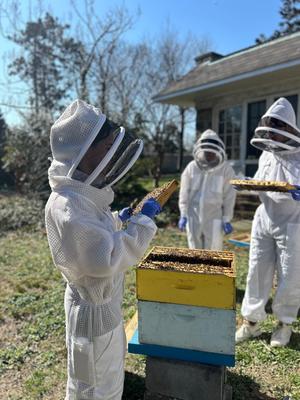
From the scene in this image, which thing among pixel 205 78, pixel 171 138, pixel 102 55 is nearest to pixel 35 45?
pixel 102 55

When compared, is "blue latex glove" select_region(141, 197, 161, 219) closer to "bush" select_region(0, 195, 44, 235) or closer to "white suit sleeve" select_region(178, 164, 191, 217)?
"white suit sleeve" select_region(178, 164, 191, 217)

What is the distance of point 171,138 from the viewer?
24.9m

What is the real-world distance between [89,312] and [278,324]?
2229 mm

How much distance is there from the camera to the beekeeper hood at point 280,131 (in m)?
3.12

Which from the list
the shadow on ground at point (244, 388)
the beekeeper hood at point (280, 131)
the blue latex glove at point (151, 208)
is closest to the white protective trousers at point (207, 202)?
the beekeeper hood at point (280, 131)

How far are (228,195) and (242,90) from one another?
19.5ft

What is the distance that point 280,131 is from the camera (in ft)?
10.1

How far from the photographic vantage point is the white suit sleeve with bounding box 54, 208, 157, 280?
1670 mm

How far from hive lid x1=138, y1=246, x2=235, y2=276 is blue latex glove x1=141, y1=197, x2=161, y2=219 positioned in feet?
1.32

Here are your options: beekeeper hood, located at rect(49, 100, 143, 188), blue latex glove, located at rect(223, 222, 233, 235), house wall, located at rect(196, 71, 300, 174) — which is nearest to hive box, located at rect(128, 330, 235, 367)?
beekeeper hood, located at rect(49, 100, 143, 188)

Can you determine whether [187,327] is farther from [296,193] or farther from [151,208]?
[296,193]

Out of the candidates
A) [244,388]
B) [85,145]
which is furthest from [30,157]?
[85,145]

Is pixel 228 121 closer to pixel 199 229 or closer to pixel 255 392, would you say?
pixel 199 229

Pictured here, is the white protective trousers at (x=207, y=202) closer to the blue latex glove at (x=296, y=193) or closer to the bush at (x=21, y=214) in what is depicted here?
the blue latex glove at (x=296, y=193)
